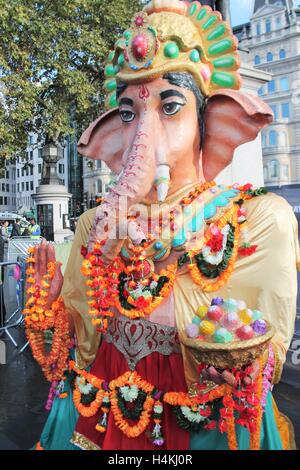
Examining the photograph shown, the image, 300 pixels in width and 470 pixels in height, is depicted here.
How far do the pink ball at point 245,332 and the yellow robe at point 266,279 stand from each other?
22 cm

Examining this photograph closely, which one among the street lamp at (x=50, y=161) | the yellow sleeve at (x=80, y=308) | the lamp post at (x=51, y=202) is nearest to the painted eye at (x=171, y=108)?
the yellow sleeve at (x=80, y=308)

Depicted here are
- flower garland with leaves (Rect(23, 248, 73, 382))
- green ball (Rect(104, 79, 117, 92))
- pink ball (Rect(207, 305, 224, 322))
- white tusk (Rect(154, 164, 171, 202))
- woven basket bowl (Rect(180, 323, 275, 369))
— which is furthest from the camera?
green ball (Rect(104, 79, 117, 92))

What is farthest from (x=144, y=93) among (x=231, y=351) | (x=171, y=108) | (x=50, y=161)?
(x=50, y=161)

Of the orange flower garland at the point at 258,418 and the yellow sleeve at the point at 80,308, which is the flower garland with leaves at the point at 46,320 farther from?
the orange flower garland at the point at 258,418

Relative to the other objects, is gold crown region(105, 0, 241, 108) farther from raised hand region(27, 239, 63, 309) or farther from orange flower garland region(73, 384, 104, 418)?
orange flower garland region(73, 384, 104, 418)

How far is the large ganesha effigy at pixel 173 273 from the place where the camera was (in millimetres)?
1565

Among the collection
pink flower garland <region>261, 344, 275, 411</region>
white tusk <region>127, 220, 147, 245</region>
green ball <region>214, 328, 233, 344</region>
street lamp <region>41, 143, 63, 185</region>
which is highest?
street lamp <region>41, 143, 63, 185</region>

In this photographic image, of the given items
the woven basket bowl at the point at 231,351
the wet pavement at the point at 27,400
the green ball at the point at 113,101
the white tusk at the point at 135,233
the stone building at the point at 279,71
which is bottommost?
the wet pavement at the point at 27,400

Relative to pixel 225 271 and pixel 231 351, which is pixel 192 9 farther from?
pixel 231 351

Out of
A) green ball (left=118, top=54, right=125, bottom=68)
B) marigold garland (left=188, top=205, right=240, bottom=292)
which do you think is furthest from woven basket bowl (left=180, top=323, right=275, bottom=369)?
green ball (left=118, top=54, right=125, bottom=68)

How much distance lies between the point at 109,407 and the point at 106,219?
2.62ft

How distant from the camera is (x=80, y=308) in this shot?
1.94 metres

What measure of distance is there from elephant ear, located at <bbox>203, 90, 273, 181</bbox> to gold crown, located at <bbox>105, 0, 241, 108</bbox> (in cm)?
8

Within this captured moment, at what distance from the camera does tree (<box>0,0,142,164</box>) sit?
39.6 ft
